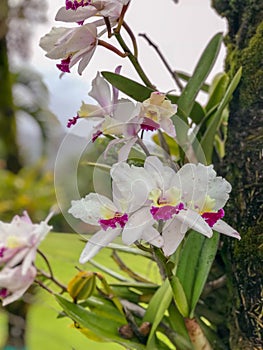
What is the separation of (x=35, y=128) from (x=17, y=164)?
0.48m

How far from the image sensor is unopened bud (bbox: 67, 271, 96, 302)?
0.45 meters

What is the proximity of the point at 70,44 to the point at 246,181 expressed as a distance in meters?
0.17

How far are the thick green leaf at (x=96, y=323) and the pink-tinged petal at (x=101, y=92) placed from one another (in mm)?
165

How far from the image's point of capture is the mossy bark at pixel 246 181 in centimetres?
39

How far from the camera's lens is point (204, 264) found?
41cm

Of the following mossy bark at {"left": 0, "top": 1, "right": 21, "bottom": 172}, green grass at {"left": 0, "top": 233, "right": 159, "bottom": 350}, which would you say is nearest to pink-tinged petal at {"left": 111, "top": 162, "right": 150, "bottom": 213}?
green grass at {"left": 0, "top": 233, "right": 159, "bottom": 350}

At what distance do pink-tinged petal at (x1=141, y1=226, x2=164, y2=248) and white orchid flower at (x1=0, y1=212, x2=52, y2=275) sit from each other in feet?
0.58

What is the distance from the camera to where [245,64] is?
1.41 ft

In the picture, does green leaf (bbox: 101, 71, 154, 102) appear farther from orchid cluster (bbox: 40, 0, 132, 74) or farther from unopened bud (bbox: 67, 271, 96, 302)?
unopened bud (bbox: 67, 271, 96, 302)

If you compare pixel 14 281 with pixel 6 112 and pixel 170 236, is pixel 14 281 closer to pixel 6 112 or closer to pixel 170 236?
pixel 170 236

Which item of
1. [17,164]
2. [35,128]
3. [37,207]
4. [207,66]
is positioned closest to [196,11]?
[207,66]

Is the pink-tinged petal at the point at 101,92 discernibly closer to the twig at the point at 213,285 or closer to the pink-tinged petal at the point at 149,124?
the pink-tinged petal at the point at 149,124

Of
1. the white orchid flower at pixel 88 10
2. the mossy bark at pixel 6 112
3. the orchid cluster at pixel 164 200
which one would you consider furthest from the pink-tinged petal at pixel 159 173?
the mossy bark at pixel 6 112

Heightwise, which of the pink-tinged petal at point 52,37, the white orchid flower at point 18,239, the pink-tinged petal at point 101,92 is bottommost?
the white orchid flower at point 18,239
